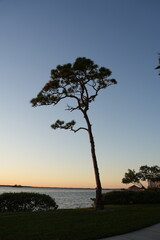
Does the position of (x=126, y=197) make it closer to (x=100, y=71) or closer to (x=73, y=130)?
(x=73, y=130)

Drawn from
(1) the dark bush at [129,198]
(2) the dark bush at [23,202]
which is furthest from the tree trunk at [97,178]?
(1) the dark bush at [129,198]

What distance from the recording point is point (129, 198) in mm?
22156

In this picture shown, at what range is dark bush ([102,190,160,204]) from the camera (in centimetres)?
2212

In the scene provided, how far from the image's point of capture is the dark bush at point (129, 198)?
2212 centimetres

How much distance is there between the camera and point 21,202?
17531mm

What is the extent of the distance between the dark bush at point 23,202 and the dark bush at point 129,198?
5.94 m

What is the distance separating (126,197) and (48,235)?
15.6m

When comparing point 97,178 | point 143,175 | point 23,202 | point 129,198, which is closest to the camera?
point 97,178

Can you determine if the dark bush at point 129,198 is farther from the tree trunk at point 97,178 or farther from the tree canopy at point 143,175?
the tree canopy at point 143,175

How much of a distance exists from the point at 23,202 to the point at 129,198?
987cm

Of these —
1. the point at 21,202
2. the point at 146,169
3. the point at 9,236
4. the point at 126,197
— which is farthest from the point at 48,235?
the point at 146,169

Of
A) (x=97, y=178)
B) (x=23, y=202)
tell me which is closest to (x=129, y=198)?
(x=97, y=178)

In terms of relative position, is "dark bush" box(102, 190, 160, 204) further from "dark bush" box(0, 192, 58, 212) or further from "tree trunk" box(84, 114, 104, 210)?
"tree trunk" box(84, 114, 104, 210)

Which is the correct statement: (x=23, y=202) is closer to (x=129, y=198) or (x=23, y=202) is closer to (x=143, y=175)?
(x=129, y=198)
